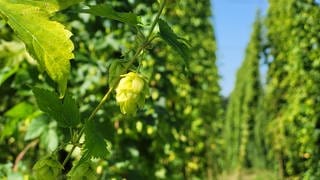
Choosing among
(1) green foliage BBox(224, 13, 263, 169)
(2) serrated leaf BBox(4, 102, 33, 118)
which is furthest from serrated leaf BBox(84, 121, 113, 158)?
(1) green foliage BBox(224, 13, 263, 169)

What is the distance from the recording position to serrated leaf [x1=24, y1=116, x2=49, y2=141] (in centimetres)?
184

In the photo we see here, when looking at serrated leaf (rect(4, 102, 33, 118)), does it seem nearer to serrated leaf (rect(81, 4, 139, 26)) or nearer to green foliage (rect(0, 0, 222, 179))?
green foliage (rect(0, 0, 222, 179))

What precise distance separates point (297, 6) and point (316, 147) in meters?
1.67

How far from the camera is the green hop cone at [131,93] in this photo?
68cm

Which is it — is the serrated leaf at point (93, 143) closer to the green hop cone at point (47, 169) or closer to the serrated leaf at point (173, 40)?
the green hop cone at point (47, 169)

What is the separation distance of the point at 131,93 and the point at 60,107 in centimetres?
19

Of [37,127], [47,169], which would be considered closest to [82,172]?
[47,169]

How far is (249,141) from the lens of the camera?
63.4 feet

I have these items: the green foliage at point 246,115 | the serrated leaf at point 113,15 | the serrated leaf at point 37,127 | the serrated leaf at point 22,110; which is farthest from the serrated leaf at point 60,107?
the green foliage at point 246,115

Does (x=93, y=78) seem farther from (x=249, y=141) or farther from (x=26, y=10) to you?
(x=249, y=141)

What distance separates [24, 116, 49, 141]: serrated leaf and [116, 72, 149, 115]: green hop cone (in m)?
1.21

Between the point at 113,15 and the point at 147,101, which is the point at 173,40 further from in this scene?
the point at 147,101

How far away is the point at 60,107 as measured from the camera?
0.82 metres

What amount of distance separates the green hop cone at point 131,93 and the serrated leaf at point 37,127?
121 centimetres
